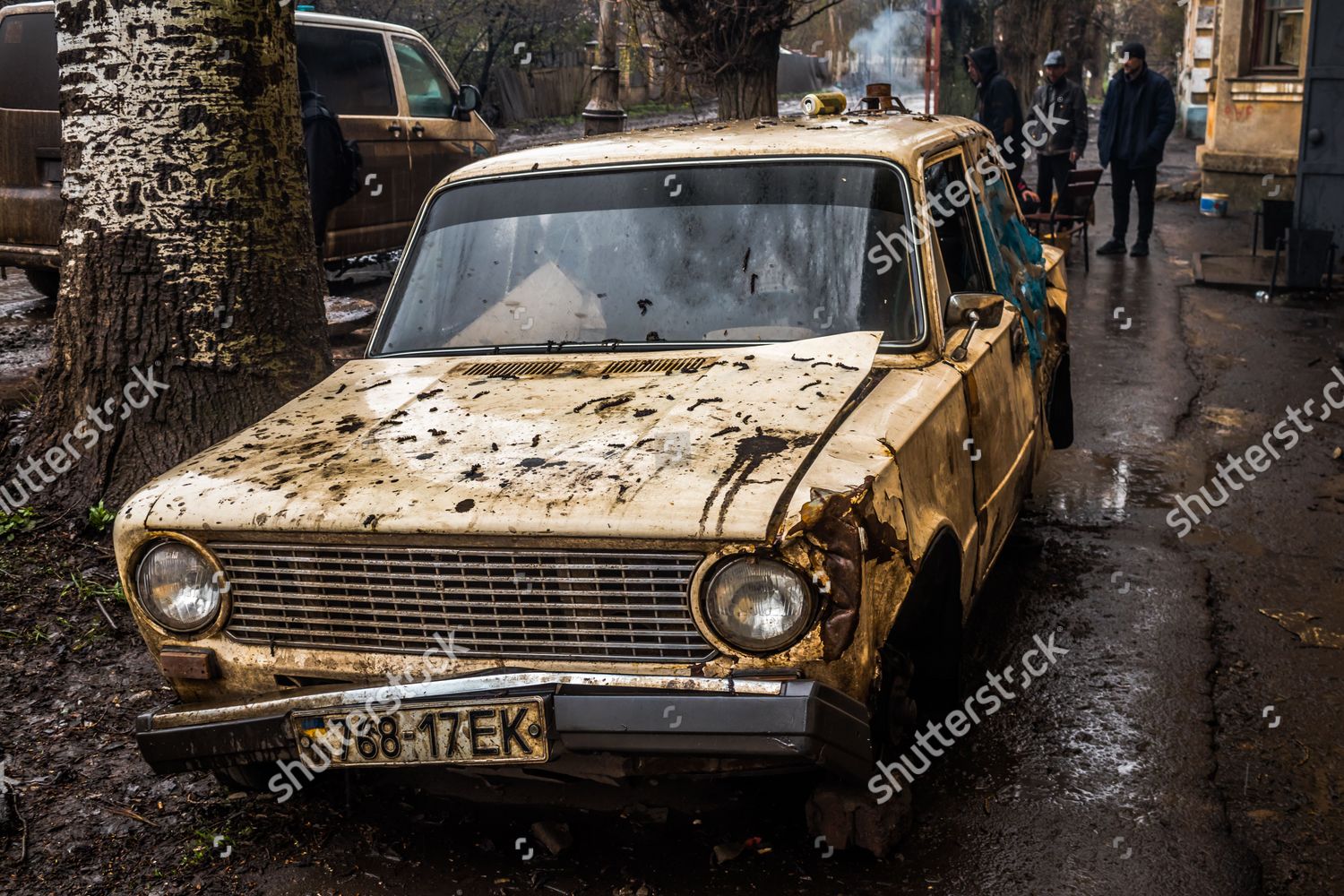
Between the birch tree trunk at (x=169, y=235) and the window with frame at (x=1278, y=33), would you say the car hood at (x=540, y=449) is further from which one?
the window with frame at (x=1278, y=33)

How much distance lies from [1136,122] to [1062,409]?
7.42 meters

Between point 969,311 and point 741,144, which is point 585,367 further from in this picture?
point 969,311

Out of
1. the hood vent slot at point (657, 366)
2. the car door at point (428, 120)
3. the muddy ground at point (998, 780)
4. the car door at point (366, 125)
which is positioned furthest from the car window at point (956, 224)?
the car door at point (428, 120)

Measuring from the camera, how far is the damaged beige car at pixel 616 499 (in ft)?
9.04

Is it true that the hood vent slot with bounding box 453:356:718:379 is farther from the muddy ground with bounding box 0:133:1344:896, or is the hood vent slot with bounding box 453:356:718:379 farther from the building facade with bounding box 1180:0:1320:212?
the building facade with bounding box 1180:0:1320:212

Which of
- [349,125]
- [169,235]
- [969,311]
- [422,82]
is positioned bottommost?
[969,311]

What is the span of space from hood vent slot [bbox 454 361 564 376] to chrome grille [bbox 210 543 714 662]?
0.96m

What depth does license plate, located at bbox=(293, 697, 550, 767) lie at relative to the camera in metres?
2.78

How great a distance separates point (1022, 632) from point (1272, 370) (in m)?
4.74

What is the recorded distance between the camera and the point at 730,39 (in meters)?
11.1

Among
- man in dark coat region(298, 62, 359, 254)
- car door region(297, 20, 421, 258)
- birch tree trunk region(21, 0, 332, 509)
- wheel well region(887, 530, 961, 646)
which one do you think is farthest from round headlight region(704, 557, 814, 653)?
Result: car door region(297, 20, 421, 258)

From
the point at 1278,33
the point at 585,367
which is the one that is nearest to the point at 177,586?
the point at 585,367

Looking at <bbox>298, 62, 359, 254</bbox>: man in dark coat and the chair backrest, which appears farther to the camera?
the chair backrest

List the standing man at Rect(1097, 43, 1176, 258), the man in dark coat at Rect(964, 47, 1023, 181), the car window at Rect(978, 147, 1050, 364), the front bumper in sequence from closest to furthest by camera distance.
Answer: the front bumper → the car window at Rect(978, 147, 1050, 364) → the standing man at Rect(1097, 43, 1176, 258) → the man in dark coat at Rect(964, 47, 1023, 181)
